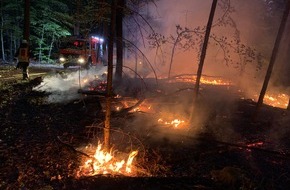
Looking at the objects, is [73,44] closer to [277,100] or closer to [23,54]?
[23,54]

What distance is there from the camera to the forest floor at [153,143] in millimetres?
6301

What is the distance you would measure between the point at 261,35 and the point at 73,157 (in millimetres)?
25573

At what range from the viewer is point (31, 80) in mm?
17312

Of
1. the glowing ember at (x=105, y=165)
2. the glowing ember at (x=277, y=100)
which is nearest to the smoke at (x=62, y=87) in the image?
the glowing ember at (x=105, y=165)

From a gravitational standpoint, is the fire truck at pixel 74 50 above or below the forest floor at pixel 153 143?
above

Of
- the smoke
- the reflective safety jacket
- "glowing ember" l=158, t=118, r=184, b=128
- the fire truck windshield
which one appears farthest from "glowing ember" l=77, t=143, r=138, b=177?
the fire truck windshield

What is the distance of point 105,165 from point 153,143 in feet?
7.43

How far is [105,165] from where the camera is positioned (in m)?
6.84

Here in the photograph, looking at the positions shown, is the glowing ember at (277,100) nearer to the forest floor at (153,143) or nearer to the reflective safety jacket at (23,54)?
the forest floor at (153,143)

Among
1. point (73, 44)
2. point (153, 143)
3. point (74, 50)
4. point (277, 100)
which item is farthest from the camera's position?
point (73, 44)

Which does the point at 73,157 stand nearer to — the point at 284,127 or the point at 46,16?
the point at 284,127

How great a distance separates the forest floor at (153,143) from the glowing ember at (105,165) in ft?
0.74

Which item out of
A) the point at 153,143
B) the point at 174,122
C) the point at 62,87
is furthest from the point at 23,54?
the point at 153,143

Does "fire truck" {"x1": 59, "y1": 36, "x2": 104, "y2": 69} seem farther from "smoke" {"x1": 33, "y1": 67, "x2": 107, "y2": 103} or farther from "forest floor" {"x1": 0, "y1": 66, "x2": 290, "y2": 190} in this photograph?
"forest floor" {"x1": 0, "y1": 66, "x2": 290, "y2": 190}
